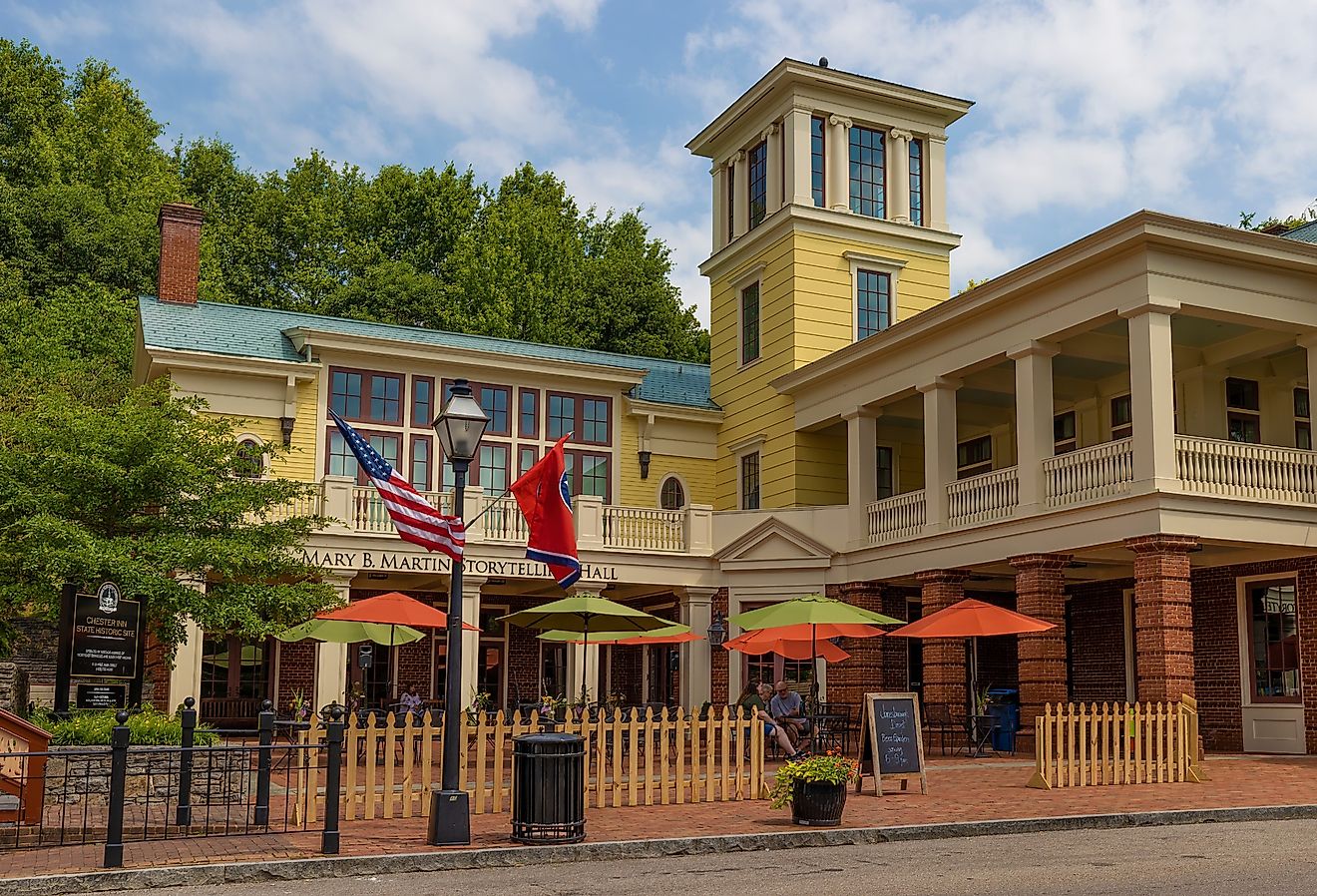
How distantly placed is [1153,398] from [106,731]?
14278mm

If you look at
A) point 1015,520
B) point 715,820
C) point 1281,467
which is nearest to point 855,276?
point 1015,520

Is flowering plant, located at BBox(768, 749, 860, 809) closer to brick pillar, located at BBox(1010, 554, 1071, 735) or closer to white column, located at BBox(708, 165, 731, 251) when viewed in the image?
brick pillar, located at BBox(1010, 554, 1071, 735)

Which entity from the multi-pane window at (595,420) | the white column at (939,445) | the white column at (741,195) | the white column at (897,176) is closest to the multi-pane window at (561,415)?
A: the multi-pane window at (595,420)

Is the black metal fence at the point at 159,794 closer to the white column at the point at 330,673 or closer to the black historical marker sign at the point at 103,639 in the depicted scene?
the black historical marker sign at the point at 103,639

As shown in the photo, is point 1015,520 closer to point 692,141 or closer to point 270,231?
point 692,141

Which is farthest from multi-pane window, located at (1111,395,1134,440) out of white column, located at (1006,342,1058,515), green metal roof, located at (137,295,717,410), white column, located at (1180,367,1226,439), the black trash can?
the black trash can

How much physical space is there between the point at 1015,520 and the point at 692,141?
1452cm

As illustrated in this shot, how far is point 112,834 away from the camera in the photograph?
10.7 meters

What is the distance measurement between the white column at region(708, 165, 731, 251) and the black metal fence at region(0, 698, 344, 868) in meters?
20.3

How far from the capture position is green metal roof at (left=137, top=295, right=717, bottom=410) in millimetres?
27836

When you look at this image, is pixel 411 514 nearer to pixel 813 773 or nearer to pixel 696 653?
pixel 813 773

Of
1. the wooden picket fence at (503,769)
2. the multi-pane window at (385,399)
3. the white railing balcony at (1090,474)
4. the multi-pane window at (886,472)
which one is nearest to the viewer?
the wooden picket fence at (503,769)

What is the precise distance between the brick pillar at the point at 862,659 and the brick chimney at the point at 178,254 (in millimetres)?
15007

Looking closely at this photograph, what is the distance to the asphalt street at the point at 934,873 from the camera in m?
9.81
